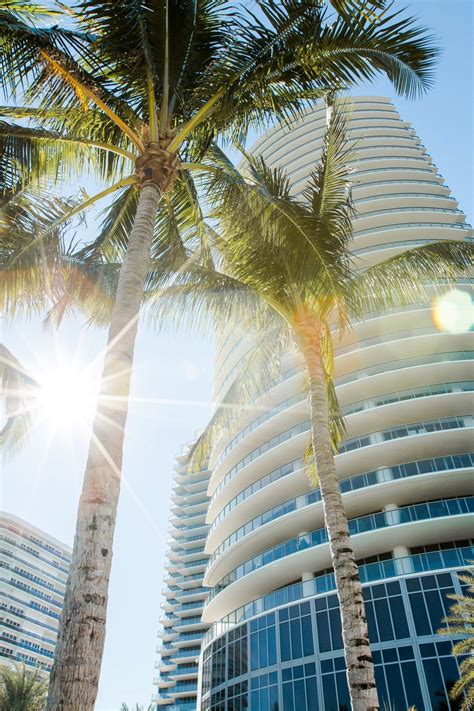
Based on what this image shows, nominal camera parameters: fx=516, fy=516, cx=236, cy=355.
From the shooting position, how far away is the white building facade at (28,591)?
92.5 m

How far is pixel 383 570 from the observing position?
24.8 meters

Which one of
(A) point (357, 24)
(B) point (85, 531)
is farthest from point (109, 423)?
(A) point (357, 24)

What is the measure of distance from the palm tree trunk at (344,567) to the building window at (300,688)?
2025 centimetres

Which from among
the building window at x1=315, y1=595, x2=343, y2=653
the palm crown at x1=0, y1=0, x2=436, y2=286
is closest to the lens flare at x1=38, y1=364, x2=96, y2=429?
the palm crown at x1=0, y1=0, x2=436, y2=286

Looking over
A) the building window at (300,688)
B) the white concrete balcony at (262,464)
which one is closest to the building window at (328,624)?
the building window at (300,688)

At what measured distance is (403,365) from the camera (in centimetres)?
3300

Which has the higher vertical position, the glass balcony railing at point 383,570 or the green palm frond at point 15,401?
the glass balcony railing at point 383,570

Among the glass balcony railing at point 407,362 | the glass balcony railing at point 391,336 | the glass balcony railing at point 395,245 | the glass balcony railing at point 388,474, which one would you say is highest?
the glass balcony railing at point 395,245

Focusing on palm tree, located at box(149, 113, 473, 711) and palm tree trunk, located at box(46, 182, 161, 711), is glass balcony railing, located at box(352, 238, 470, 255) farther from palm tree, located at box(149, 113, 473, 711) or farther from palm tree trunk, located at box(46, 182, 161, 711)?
palm tree trunk, located at box(46, 182, 161, 711)

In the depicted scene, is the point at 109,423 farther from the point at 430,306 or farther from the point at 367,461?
the point at 430,306

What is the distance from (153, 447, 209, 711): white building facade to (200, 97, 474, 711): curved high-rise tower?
1979 inches

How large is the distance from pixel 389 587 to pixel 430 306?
19.0 meters

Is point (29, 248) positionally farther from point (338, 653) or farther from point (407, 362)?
point (407, 362)

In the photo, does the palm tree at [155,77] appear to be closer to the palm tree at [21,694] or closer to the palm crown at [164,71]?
the palm crown at [164,71]
